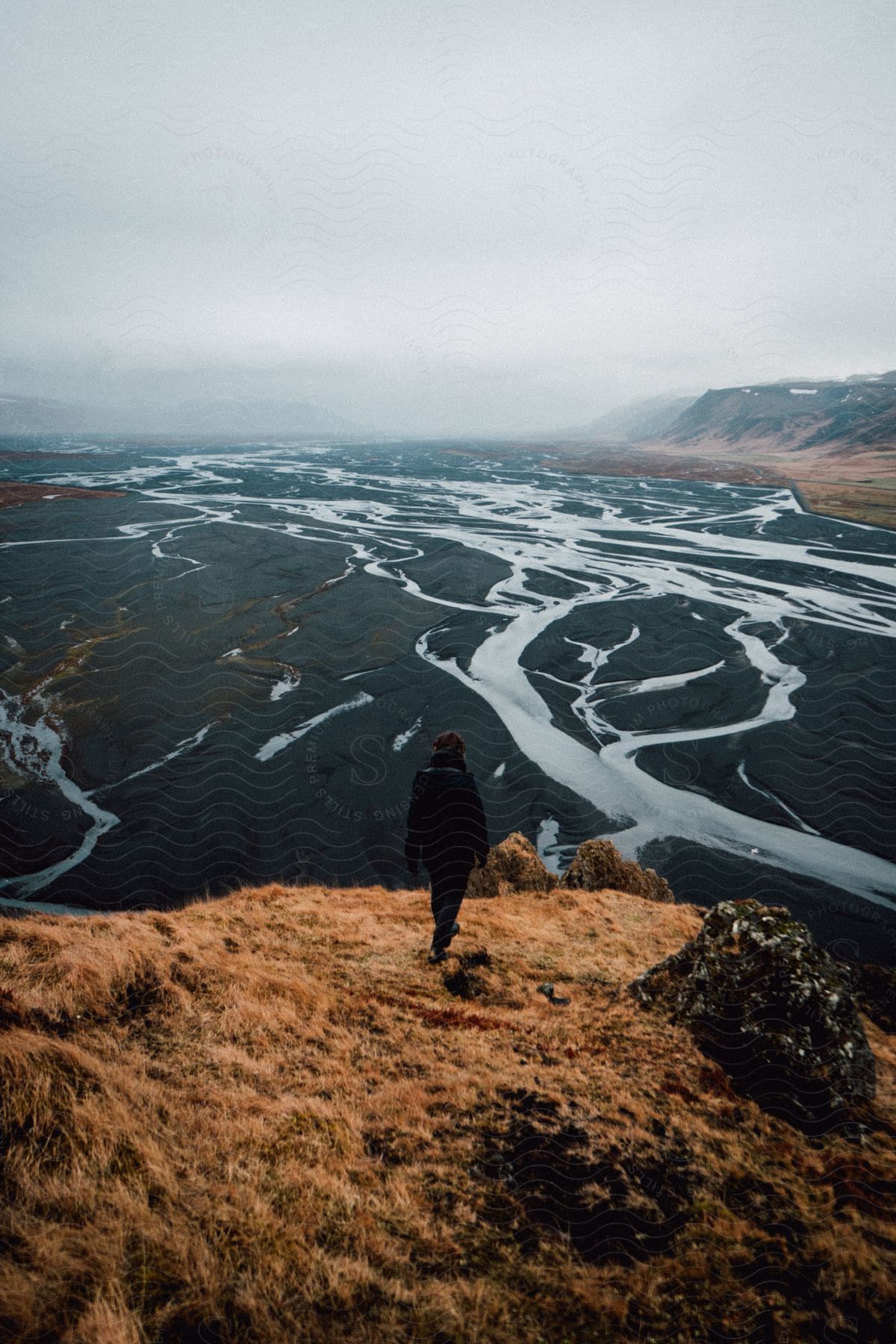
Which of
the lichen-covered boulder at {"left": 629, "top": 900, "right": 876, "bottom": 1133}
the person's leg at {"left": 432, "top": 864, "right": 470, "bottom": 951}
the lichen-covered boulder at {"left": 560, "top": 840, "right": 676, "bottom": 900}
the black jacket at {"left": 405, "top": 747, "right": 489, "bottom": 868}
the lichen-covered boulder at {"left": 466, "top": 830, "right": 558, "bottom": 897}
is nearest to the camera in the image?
the lichen-covered boulder at {"left": 629, "top": 900, "right": 876, "bottom": 1133}

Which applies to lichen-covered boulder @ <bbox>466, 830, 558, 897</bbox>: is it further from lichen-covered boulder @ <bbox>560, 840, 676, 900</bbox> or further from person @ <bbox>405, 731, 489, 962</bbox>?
person @ <bbox>405, 731, 489, 962</bbox>

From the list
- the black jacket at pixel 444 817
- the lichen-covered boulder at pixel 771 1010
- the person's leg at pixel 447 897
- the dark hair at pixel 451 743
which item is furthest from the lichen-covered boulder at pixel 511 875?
the dark hair at pixel 451 743

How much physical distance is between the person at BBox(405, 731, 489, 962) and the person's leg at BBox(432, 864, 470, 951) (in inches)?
0.6

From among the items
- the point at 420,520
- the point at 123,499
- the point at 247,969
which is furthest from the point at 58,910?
the point at 123,499

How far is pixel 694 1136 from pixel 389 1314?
3.12 metres

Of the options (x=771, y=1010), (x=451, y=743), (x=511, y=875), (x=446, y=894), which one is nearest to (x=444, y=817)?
(x=451, y=743)

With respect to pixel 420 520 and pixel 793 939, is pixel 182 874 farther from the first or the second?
pixel 420 520

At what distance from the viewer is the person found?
291 inches

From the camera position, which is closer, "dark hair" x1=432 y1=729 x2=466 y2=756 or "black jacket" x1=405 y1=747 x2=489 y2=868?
"black jacket" x1=405 y1=747 x2=489 y2=868

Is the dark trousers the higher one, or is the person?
the person

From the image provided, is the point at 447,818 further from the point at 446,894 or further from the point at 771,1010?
the point at 771,1010

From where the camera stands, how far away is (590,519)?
8506 cm

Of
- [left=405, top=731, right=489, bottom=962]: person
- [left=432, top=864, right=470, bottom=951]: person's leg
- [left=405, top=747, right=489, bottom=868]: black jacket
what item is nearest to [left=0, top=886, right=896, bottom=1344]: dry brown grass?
[left=432, top=864, right=470, bottom=951]: person's leg

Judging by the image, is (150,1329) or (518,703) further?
(518,703)
